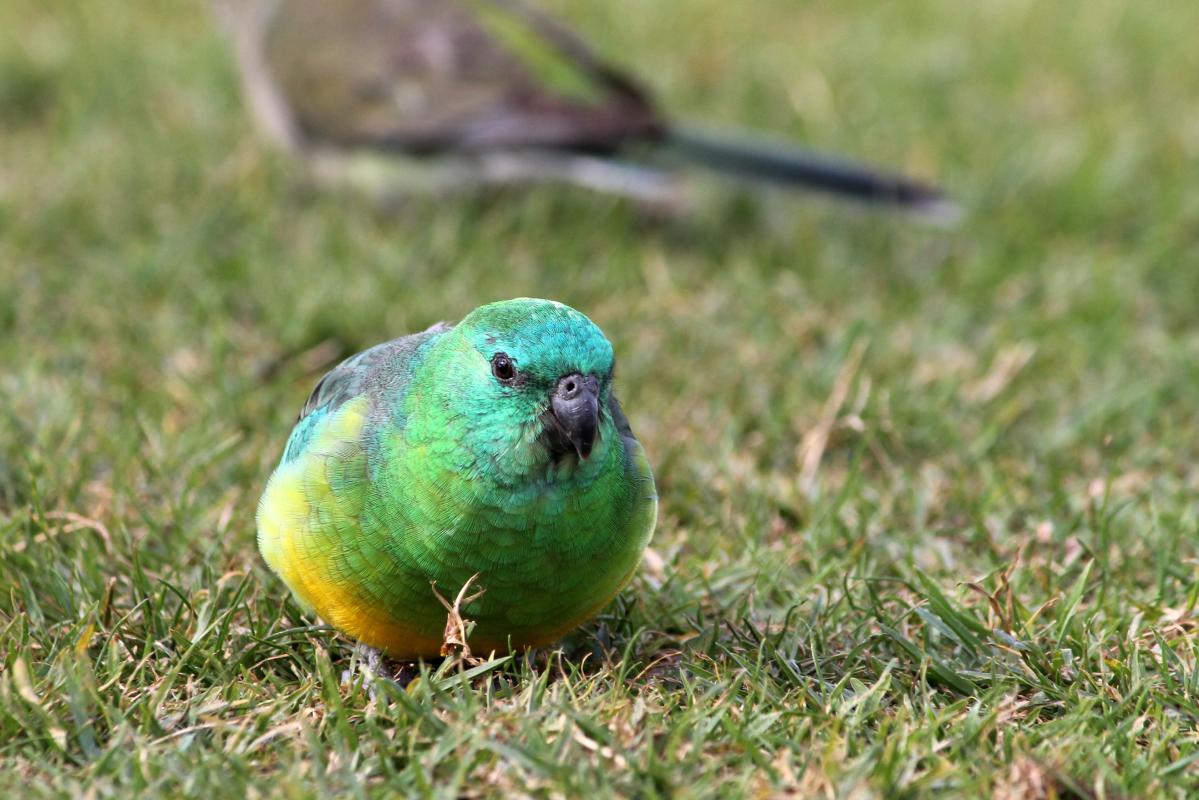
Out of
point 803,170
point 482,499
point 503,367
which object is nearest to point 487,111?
point 803,170

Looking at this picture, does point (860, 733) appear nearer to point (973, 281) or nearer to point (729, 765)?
point (729, 765)

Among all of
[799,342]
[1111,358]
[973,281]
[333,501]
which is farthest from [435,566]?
[973,281]

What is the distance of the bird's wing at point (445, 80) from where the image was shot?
5.64 metres

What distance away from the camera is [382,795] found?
7.76ft

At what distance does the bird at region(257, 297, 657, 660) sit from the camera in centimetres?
261

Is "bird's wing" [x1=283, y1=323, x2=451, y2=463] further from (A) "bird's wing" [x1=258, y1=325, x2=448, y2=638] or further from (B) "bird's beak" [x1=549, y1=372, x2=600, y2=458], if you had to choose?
(B) "bird's beak" [x1=549, y1=372, x2=600, y2=458]

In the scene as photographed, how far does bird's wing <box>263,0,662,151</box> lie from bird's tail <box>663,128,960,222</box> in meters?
0.30

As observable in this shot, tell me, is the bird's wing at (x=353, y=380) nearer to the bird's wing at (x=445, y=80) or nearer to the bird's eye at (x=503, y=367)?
the bird's eye at (x=503, y=367)

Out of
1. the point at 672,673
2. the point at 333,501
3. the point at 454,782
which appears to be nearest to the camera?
the point at 454,782

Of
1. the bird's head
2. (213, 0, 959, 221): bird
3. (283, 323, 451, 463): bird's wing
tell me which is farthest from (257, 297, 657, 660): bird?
(213, 0, 959, 221): bird

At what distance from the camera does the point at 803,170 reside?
5680 mm

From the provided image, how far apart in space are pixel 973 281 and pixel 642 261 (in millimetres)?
1241

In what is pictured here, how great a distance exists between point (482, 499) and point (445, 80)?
3633 millimetres

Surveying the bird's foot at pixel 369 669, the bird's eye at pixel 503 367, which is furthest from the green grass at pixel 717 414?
the bird's eye at pixel 503 367
